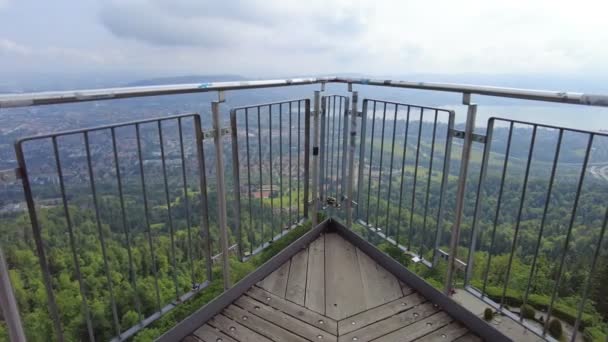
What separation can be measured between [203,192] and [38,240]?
0.86 m

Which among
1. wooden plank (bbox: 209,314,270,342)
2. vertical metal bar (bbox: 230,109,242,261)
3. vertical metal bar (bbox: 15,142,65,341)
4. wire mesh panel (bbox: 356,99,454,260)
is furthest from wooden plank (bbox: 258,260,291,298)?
vertical metal bar (bbox: 15,142,65,341)

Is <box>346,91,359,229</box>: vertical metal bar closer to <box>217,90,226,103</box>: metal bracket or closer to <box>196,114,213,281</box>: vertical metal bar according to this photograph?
<box>217,90,226,103</box>: metal bracket

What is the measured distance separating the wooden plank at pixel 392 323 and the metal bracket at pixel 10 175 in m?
1.86

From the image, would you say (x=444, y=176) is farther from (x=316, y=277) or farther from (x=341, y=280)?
(x=316, y=277)

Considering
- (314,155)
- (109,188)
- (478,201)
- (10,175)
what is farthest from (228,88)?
(478,201)

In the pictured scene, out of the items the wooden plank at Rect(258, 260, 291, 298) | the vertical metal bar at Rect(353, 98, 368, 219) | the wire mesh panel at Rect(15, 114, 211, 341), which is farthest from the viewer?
the vertical metal bar at Rect(353, 98, 368, 219)

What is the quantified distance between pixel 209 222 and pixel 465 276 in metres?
1.80

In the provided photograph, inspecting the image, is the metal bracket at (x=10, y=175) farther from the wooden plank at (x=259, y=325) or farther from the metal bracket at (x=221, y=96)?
the wooden plank at (x=259, y=325)

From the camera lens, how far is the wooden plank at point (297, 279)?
90.7 inches

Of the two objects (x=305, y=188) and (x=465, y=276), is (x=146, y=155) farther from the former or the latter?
(x=465, y=276)

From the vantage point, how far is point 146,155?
1.75 metres

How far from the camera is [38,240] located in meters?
1.33

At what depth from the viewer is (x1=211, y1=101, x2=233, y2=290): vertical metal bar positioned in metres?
1.96

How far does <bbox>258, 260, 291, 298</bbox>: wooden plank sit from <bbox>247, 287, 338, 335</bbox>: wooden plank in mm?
45
